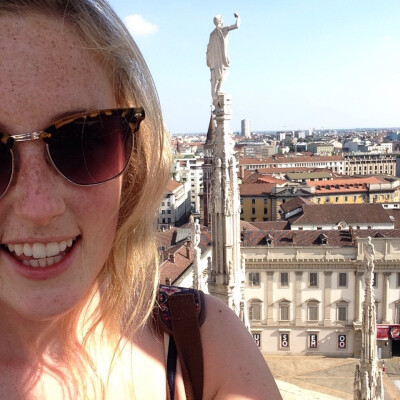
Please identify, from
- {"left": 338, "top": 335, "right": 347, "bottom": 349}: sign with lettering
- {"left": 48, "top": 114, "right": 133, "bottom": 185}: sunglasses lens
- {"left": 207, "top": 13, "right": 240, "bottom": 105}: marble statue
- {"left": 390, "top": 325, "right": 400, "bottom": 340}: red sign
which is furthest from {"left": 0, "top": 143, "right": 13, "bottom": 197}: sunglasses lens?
{"left": 390, "top": 325, "right": 400, "bottom": 340}: red sign

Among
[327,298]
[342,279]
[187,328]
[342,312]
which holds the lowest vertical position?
[342,312]

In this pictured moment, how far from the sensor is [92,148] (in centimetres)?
165

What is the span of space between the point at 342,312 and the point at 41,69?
105ft

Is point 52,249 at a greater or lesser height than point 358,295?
greater

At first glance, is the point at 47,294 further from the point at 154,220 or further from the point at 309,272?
the point at 309,272

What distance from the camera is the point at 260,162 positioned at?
9281 cm

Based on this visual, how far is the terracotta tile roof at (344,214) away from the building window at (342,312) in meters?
9.19

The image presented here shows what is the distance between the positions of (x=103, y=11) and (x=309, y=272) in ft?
101

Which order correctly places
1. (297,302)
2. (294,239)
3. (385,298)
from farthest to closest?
(294,239) < (297,302) < (385,298)

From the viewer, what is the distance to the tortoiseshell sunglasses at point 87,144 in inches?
58.6

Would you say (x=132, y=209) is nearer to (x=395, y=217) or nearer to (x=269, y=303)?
(x=269, y=303)

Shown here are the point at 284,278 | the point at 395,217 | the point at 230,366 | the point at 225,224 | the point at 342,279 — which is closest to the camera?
the point at 230,366

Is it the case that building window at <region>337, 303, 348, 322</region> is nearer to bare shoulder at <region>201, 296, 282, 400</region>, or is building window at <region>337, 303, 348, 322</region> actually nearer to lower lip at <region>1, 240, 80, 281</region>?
bare shoulder at <region>201, 296, 282, 400</region>

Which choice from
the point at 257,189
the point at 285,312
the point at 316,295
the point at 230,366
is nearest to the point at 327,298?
the point at 316,295
